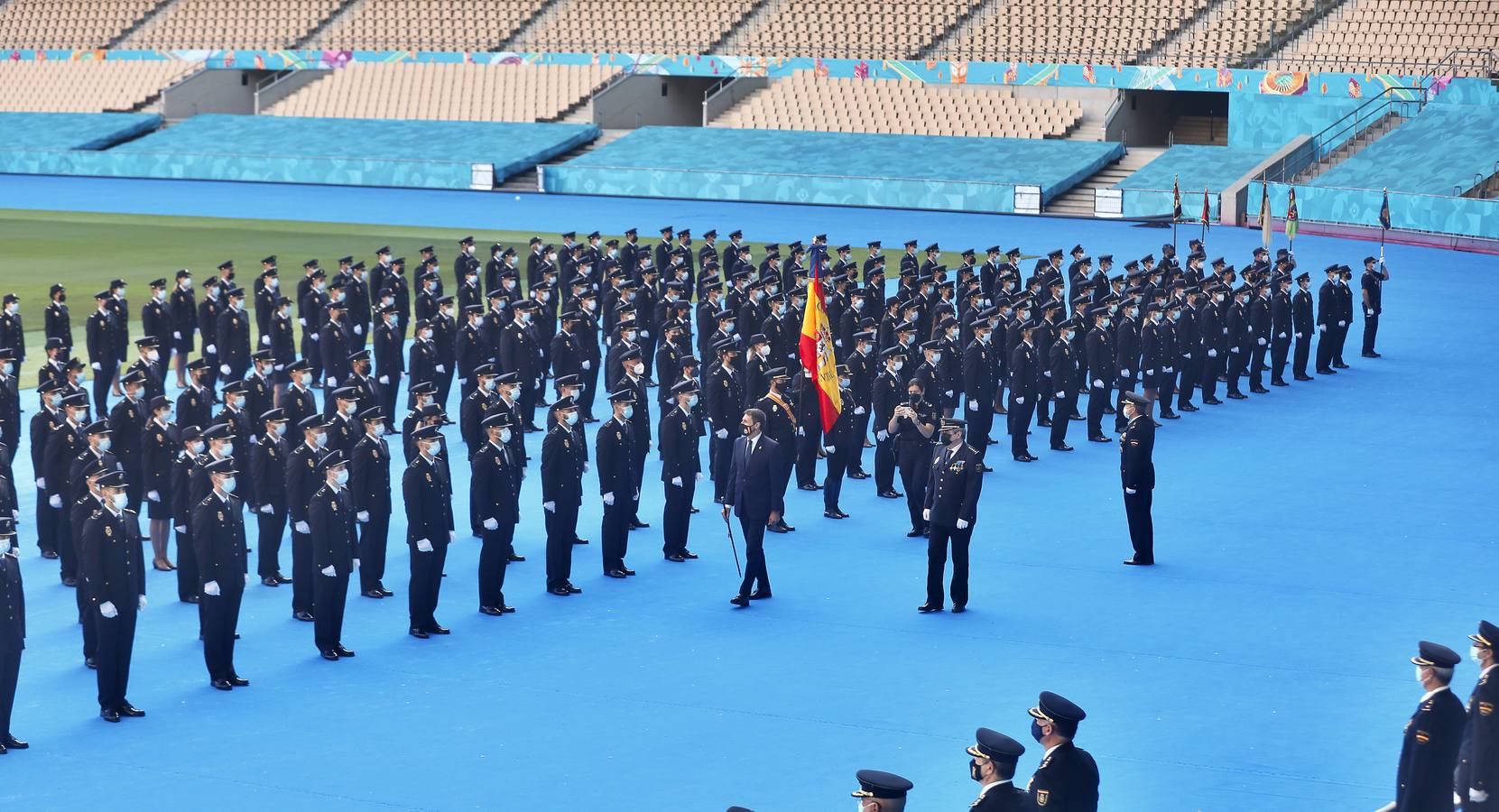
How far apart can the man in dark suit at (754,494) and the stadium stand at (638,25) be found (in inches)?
1528

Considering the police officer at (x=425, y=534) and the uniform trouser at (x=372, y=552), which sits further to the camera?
the uniform trouser at (x=372, y=552)

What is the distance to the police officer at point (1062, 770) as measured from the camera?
7.49 m

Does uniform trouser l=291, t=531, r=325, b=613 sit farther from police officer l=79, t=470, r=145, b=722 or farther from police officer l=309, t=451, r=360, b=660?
police officer l=79, t=470, r=145, b=722

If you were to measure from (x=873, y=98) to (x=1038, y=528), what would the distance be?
3433 centimetres

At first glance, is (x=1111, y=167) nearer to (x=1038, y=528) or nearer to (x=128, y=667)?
(x=1038, y=528)

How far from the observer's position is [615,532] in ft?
45.8

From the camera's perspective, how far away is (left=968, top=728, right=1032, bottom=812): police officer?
23.6 feet

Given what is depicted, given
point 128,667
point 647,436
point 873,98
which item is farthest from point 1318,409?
point 873,98

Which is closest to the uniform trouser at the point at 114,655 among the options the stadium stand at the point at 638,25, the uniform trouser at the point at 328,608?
the uniform trouser at the point at 328,608

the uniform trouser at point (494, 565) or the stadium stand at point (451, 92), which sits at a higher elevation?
the stadium stand at point (451, 92)

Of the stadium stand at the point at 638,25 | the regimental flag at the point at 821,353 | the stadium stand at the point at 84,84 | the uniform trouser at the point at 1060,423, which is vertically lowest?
the uniform trouser at the point at 1060,423

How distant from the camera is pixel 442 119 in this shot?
52.1 m

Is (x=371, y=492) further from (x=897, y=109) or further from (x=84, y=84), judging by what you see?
(x=84, y=84)

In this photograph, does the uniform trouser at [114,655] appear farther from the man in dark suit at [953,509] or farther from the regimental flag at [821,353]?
the regimental flag at [821,353]
